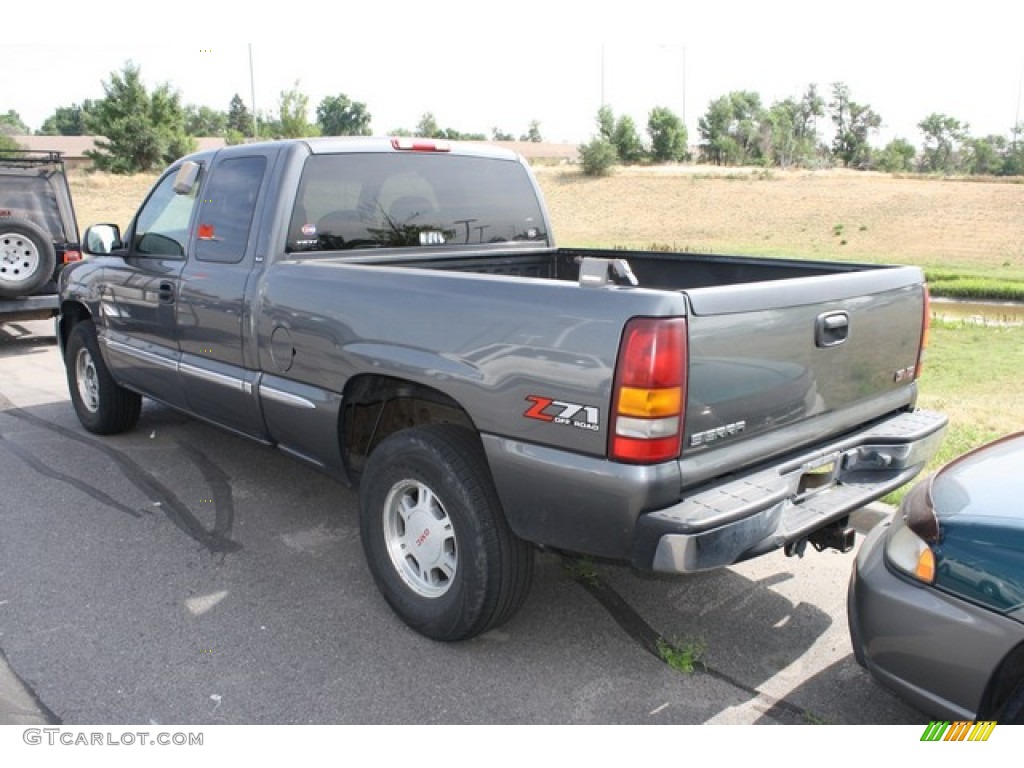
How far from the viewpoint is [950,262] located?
26.6 meters

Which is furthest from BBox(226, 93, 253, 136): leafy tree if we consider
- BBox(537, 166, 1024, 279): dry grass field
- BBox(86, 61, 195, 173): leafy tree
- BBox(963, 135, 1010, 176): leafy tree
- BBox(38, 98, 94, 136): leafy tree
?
BBox(963, 135, 1010, 176): leafy tree

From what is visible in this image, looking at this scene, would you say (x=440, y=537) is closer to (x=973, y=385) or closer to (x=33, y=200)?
(x=973, y=385)

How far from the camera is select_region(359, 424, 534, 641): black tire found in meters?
3.04

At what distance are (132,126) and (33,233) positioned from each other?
5569 centimetres

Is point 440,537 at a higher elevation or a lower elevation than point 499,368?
lower

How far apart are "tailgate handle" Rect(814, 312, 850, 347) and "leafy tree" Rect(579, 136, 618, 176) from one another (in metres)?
58.4

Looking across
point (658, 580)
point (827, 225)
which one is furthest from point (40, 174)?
point (827, 225)

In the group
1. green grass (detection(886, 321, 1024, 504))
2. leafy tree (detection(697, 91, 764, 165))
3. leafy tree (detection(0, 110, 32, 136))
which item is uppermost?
leafy tree (detection(0, 110, 32, 136))

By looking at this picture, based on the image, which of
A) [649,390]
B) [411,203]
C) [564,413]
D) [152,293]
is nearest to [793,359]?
[649,390]

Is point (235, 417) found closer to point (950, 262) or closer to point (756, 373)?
point (756, 373)

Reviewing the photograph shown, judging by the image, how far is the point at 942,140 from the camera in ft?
383

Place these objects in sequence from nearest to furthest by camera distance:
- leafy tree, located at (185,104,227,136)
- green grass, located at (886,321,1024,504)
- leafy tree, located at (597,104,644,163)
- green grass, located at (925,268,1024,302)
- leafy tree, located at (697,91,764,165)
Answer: green grass, located at (886,321,1024,504)
green grass, located at (925,268,1024,302)
leafy tree, located at (597,104,644,163)
leafy tree, located at (697,91,764,165)
leafy tree, located at (185,104,227,136)

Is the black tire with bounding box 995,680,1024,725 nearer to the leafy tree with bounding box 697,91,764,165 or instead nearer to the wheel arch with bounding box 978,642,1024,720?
the wheel arch with bounding box 978,642,1024,720

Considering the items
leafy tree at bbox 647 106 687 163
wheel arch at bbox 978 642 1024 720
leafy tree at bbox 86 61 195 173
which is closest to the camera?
wheel arch at bbox 978 642 1024 720
